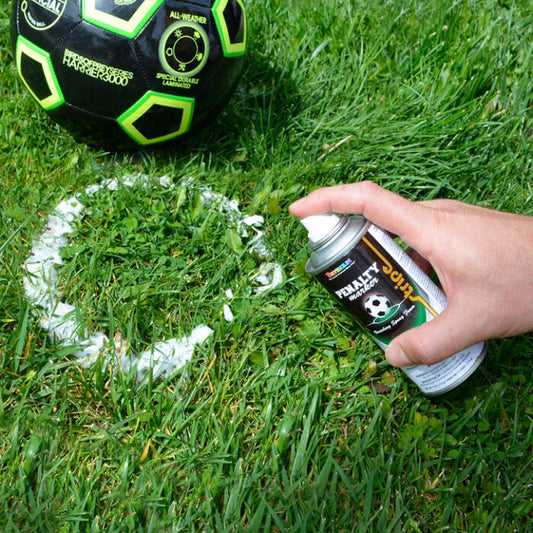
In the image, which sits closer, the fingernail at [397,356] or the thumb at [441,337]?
the thumb at [441,337]

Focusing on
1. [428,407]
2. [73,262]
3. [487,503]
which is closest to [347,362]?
[428,407]

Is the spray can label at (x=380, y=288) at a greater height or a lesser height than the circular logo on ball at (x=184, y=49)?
lesser

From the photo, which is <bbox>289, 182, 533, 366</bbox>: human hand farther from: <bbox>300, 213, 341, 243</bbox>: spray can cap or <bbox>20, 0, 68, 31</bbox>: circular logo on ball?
<bbox>20, 0, 68, 31</bbox>: circular logo on ball

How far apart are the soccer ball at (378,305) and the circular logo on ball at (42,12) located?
5.55 ft

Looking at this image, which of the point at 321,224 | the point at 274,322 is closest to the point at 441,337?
the point at 321,224

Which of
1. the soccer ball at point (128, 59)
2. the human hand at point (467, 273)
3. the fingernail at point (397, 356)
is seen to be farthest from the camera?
the soccer ball at point (128, 59)

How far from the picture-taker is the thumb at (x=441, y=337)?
6.02 feet

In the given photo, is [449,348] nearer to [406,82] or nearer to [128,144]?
[128,144]

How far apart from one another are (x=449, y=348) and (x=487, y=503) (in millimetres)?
671

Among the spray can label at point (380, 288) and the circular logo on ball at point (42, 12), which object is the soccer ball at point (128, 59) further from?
the spray can label at point (380, 288)

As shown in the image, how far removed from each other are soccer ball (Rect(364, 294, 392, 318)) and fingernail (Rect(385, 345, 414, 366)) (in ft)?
0.42

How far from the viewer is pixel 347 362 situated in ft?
7.73

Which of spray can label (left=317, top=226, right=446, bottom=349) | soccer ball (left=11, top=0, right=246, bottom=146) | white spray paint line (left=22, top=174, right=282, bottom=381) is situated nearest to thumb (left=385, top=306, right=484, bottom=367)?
spray can label (left=317, top=226, right=446, bottom=349)

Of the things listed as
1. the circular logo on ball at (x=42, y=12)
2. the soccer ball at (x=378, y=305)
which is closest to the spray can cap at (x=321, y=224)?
the soccer ball at (x=378, y=305)
